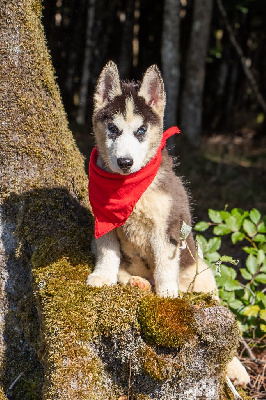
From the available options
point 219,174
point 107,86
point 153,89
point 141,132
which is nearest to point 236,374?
point 141,132

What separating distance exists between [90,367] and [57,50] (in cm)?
1177

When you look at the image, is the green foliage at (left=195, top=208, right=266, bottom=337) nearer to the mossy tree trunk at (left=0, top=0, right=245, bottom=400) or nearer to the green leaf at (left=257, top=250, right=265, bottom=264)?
the green leaf at (left=257, top=250, right=265, bottom=264)

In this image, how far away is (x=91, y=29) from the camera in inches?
574

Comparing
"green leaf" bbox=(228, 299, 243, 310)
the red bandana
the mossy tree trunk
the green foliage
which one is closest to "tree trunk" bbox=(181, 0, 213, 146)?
the green foliage

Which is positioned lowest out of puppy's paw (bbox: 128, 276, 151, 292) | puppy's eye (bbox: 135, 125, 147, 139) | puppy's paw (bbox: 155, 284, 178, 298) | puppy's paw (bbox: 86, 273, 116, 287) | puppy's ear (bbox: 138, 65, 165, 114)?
puppy's paw (bbox: 128, 276, 151, 292)

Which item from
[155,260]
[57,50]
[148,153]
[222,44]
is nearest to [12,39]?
[148,153]

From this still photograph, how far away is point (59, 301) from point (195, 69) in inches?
407

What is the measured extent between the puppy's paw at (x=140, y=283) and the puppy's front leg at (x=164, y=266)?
10 centimetres

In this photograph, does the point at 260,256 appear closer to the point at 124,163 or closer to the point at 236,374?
the point at 236,374

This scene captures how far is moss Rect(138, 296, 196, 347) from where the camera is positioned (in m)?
3.10

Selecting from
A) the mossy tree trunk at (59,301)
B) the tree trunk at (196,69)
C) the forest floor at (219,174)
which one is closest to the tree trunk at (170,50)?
the tree trunk at (196,69)

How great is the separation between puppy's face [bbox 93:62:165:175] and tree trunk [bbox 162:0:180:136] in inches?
311

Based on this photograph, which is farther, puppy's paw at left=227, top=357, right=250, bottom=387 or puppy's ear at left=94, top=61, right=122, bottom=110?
puppy's paw at left=227, top=357, right=250, bottom=387

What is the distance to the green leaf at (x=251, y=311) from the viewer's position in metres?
4.63
